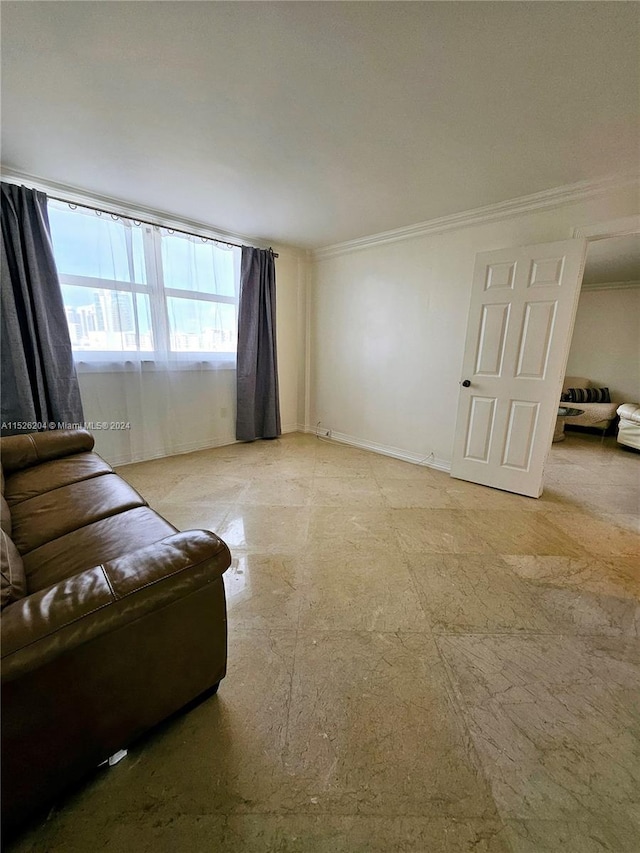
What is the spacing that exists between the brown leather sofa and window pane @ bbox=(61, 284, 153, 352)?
221 cm

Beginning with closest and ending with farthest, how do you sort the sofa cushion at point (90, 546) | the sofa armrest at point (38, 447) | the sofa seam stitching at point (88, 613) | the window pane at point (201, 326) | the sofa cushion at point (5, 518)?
1. the sofa seam stitching at point (88, 613)
2. the sofa cushion at point (90, 546)
3. the sofa cushion at point (5, 518)
4. the sofa armrest at point (38, 447)
5. the window pane at point (201, 326)

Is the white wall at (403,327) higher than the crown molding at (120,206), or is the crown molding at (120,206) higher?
the crown molding at (120,206)

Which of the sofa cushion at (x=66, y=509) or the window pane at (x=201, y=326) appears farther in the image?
the window pane at (x=201, y=326)

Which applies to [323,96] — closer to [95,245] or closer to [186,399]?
[95,245]

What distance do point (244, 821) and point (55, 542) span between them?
117 cm

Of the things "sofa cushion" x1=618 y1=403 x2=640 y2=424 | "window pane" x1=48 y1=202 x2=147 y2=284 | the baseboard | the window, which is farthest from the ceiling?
"sofa cushion" x1=618 y1=403 x2=640 y2=424

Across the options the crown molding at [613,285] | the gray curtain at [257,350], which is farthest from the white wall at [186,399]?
the crown molding at [613,285]

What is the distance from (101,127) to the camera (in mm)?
1909

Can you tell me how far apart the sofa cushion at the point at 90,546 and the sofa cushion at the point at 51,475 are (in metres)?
0.53

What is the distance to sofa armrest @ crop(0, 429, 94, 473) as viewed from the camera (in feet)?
6.27

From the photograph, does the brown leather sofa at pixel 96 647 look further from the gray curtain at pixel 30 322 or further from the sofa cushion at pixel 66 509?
the gray curtain at pixel 30 322

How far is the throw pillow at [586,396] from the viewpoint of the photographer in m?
5.21

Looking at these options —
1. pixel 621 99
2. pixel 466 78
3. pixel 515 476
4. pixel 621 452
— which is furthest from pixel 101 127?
pixel 621 452

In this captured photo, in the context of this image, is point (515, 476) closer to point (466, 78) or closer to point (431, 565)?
point (431, 565)
